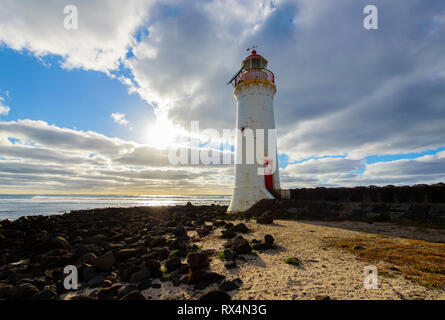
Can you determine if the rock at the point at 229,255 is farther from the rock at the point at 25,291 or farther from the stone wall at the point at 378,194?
the stone wall at the point at 378,194

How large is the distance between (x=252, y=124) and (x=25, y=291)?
12.8 metres

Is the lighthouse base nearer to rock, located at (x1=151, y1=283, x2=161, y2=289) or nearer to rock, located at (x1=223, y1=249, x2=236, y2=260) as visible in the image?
rock, located at (x1=223, y1=249, x2=236, y2=260)

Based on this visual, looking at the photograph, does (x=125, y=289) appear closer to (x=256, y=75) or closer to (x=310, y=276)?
(x=310, y=276)

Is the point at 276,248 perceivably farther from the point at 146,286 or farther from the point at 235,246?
the point at 146,286

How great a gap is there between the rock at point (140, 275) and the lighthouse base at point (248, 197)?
906 centimetres

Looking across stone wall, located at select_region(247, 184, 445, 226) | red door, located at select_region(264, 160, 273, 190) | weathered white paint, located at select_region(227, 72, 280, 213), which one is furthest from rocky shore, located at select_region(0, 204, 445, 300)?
red door, located at select_region(264, 160, 273, 190)

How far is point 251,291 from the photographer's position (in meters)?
3.73

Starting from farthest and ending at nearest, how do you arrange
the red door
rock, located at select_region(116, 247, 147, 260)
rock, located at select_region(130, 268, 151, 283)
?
1. the red door
2. rock, located at select_region(116, 247, 147, 260)
3. rock, located at select_region(130, 268, 151, 283)

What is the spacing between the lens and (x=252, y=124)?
13.9 meters

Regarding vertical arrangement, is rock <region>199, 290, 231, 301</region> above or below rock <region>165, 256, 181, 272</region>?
above

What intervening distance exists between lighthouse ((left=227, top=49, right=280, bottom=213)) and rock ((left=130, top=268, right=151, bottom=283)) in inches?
357

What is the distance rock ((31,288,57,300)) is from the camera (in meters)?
4.21
